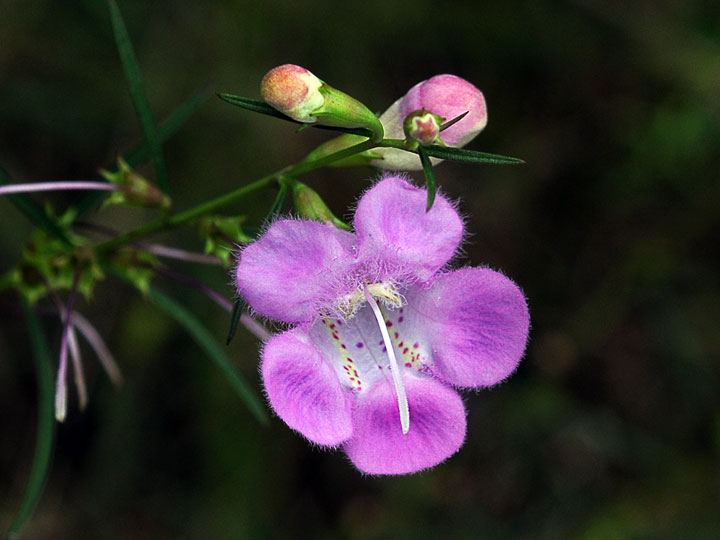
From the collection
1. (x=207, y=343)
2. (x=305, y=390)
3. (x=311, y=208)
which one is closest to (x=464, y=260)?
(x=207, y=343)

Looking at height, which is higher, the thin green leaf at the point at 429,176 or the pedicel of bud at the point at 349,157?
the thin green leaf at the point at 429,176

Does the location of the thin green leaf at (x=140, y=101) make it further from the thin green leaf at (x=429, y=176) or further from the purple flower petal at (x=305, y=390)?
the thin green leaf at (x=429, y=176)

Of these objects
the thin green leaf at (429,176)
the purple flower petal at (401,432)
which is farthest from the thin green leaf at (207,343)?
the thin green leaf at (429,176)

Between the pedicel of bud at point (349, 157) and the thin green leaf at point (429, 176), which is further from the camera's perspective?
the pedicel of bud at point (349, 157)

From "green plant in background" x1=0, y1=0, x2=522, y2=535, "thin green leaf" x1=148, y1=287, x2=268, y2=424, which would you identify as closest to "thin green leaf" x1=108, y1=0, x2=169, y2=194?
"green plant in background" x1=0, y1=0, x2=522, y2=535

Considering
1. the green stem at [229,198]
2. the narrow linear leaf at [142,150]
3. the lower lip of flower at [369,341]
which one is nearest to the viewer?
the green stem at [229,198]

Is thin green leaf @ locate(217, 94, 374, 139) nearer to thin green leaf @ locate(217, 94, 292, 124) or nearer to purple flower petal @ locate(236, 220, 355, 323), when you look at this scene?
thin green leaf @ locate(217, 94, 292, 124)
